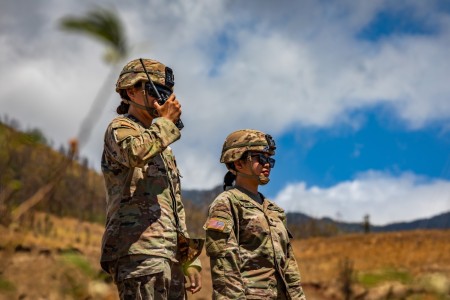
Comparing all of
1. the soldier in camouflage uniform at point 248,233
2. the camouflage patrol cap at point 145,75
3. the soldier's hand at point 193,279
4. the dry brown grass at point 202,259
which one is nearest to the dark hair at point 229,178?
the soldier in camouflage uniform at point 248,233

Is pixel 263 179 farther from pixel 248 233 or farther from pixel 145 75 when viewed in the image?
pixel 145 75

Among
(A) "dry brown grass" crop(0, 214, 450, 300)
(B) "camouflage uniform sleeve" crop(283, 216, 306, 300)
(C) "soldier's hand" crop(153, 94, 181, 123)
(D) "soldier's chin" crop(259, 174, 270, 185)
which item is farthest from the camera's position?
(D) "soldier's chin" crop(259, 174, 270, 185)

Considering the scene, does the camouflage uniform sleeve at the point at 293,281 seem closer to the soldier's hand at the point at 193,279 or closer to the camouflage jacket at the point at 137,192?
the soldier's hand at the point at 193,279

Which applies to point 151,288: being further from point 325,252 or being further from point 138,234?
point 325,252

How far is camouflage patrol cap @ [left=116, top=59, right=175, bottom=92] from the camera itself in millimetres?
3111

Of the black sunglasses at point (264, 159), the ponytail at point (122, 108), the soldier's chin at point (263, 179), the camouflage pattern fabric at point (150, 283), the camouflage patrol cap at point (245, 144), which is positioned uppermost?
the camouflage patrol cap at point (245, 144)

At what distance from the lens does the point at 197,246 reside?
3.10 metres

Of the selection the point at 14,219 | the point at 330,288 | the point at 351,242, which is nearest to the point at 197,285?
the point at 14,219

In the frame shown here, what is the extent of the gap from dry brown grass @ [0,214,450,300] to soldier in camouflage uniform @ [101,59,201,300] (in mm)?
227

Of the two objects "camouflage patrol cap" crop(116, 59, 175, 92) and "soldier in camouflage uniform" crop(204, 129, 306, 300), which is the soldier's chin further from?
"camouflage patrol cap" crop(116, 59, 175, 92)

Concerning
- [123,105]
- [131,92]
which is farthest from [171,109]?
[123,105]

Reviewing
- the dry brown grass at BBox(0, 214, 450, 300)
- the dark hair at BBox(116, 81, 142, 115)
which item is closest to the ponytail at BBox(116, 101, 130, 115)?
the dark hair at BBox(116, 81, 142, 115)

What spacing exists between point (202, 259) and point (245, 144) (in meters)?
17.7

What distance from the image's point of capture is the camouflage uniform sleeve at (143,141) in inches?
106
